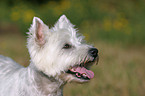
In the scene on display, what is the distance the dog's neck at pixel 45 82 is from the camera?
4203mm

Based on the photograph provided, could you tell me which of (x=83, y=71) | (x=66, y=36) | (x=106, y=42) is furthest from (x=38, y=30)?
(x=106, y=42)

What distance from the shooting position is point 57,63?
13.4 ft

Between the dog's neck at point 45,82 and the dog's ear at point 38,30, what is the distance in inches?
15.4

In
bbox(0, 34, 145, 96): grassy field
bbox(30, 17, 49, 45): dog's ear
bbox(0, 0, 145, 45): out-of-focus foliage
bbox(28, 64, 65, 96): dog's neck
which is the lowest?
bbox(28, 64, 65, 96): dog's neck

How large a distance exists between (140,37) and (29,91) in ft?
25.5

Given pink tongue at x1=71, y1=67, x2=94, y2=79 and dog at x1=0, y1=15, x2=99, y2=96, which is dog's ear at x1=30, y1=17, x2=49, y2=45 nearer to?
dog at x1=0, y1=15, x2=99, y2=96

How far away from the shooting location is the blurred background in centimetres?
657

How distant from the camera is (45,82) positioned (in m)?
4.24

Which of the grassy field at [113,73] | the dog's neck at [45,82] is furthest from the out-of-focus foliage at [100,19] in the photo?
the dog's neck at [45,82]

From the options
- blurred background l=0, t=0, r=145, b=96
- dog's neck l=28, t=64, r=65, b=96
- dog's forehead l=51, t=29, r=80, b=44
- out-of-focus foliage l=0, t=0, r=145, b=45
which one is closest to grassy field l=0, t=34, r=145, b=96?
blurred background l=0, t=0, r=145, b=96

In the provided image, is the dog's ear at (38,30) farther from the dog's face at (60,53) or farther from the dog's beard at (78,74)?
the dog's beard at (78,74)

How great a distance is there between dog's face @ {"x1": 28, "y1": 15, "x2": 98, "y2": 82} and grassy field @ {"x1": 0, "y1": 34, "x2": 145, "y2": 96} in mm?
2092

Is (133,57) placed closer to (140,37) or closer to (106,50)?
(106,50)

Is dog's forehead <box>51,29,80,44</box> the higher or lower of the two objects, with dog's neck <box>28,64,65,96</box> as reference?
higher
